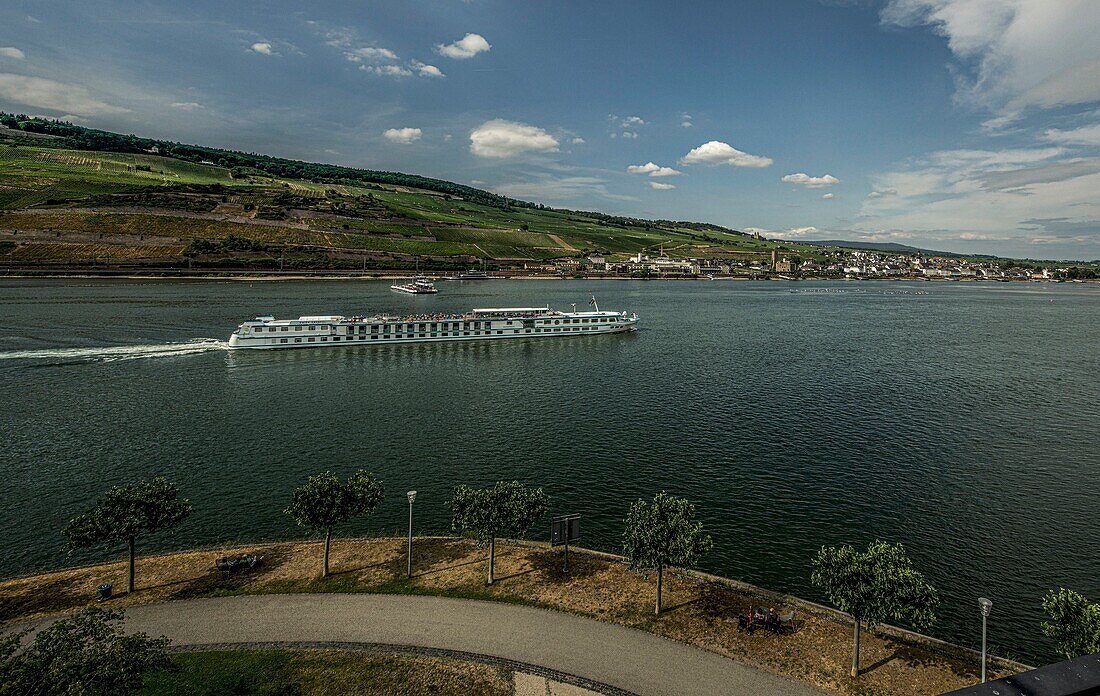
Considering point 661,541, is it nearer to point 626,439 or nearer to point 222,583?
point 222,583

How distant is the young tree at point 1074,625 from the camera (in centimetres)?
1941

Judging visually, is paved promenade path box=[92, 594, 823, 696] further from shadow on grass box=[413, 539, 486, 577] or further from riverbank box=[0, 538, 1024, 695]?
shadow on grass box=[413, 539, 486, 577]

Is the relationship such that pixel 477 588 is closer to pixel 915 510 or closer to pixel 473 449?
pixel 473 449

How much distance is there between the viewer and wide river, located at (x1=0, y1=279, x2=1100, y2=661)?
3594 cm

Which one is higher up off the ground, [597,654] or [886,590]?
[886,590]

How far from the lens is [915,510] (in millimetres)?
40906

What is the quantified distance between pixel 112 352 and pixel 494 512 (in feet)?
310

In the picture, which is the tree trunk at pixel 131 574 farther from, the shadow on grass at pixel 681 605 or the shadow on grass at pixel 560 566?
the shadow on grass at pixel 681 605

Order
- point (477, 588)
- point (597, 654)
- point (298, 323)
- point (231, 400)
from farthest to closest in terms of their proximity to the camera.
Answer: point (298, 323)
point (231, 400)
point (477, 588)
point (597, 654)

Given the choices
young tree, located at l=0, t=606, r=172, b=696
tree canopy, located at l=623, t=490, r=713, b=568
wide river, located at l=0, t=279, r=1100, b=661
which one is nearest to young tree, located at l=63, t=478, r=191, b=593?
wide river, located at l=0, t=279, r=1100, b=661

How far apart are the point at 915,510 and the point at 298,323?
336 feet

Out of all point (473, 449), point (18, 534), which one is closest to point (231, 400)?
point (18, 534)

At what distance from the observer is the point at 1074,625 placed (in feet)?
Result: 66.1

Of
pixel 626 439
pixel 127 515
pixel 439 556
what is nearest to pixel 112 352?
pixel 127 515
